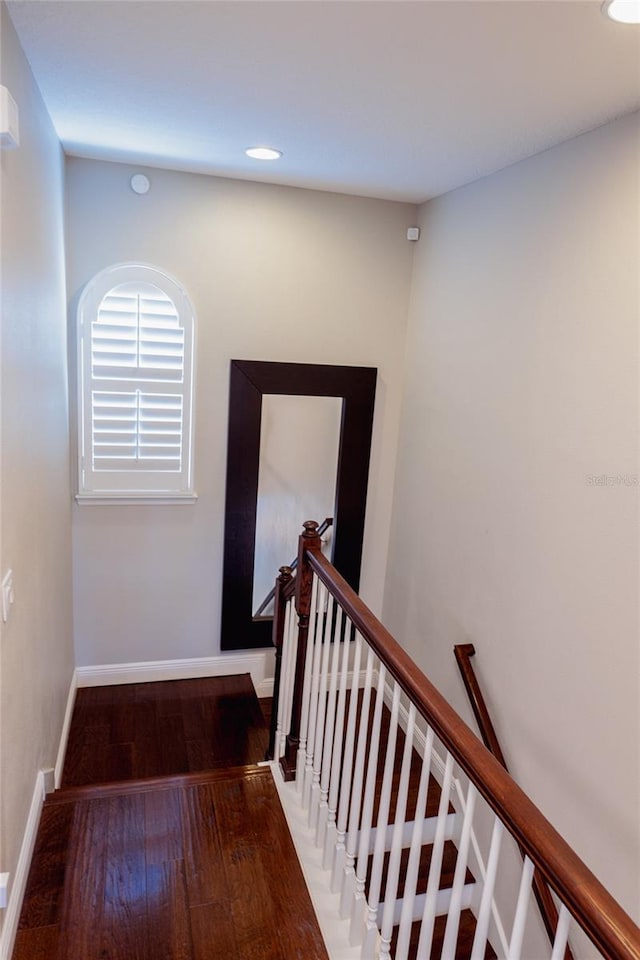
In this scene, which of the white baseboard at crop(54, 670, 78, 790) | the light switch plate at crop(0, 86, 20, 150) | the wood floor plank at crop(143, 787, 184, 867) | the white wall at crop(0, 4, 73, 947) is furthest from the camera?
the white baseboard at crop(54, 670, 78, 790)

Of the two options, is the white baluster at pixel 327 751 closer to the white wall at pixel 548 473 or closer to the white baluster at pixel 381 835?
the white baluster at pixel 381 835

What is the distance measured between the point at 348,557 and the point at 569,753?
6.07 feet

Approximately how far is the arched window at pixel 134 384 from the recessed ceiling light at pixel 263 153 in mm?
793

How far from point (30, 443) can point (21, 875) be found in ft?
4.42

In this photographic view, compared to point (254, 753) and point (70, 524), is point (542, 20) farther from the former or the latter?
point (254, 753)

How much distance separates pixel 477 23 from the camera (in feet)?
4.97

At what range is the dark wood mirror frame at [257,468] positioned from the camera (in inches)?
138

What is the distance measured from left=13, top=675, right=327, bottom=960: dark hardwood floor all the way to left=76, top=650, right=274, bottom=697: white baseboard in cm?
76

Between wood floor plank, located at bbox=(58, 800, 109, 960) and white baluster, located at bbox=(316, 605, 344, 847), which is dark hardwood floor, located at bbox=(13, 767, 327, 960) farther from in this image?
white baluster, located at bbox=(316, 605, 344, 847)

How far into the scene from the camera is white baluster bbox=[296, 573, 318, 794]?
91.5 inches

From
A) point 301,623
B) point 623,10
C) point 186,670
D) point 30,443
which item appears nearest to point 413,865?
point 301,623

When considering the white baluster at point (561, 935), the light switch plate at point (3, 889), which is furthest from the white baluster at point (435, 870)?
the light switch plate at point (3, 889)

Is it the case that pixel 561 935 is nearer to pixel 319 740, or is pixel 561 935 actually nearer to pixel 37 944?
pixel 319 740

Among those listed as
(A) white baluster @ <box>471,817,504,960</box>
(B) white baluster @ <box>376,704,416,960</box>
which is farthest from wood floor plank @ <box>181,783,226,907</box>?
(A) white baluster @ <box>471,817,504,960</box>
